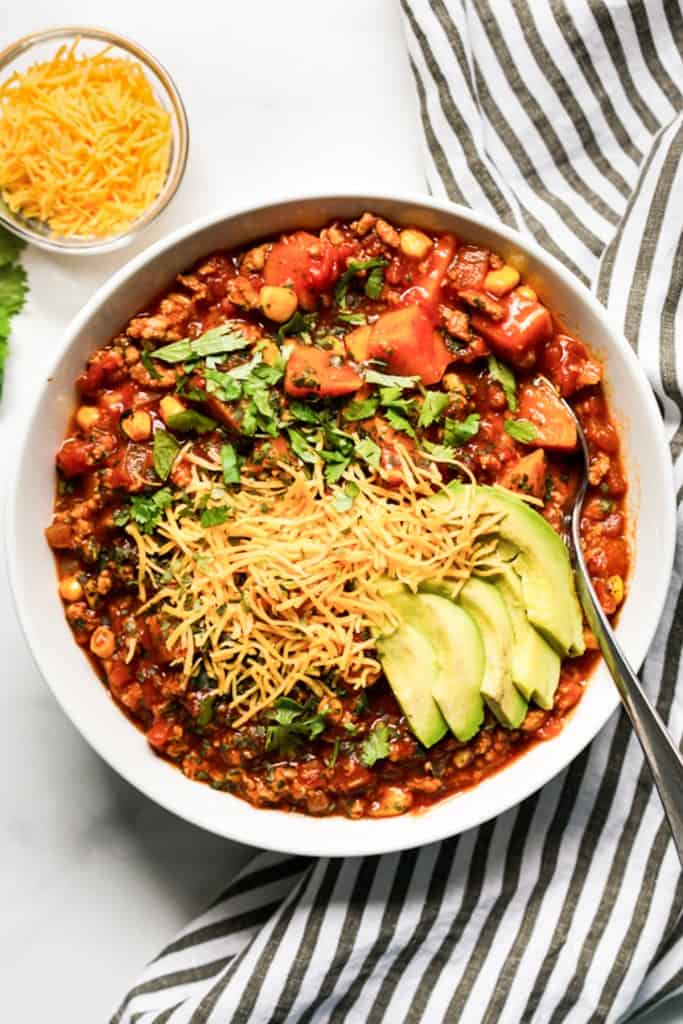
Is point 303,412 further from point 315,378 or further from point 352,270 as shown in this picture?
point 352,270

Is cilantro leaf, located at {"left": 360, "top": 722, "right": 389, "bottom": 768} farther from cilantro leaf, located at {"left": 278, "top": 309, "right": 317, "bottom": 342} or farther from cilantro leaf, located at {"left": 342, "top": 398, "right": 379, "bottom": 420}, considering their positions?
cilantro leaf, located at {"left": 278, "top": 309, "right": 317, "bottom": 342}

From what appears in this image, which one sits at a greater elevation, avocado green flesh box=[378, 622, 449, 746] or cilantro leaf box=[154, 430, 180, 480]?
cilantro leaf box=[154, 430, 180, 480]

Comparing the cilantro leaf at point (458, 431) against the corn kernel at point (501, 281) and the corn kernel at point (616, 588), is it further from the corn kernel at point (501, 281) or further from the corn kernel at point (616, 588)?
the corn kernel at point (616, 588)

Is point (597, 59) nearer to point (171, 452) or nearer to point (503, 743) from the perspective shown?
point (171, 452)

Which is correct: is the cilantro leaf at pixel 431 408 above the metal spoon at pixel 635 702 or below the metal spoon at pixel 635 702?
above

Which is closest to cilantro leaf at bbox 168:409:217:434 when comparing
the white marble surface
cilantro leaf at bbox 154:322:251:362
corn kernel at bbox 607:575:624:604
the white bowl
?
cilantro leaf at bbox 154:322:251:362

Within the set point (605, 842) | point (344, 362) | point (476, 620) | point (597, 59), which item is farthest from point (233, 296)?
point (605, 842)

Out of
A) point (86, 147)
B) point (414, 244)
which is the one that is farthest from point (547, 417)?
point (86, 147)

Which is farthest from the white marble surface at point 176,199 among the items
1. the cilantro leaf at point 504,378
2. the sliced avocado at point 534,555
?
the sliced avocado at point 534,555
